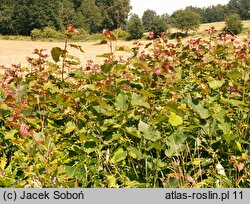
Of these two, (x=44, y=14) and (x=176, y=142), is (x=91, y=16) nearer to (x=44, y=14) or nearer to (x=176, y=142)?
(x=44, y=14)

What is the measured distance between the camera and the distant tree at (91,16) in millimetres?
95419

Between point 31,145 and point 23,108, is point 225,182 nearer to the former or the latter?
point 31,145

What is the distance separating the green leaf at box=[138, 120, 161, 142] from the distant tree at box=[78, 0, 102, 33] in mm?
93540

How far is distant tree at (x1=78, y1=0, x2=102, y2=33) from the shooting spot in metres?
95.4

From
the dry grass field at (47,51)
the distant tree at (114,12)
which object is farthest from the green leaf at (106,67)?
the distant tree at (114,12)

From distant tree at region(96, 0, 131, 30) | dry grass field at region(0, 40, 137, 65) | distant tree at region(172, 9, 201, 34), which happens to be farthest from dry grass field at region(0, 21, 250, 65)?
distant tree at region(96, 0, 131, 30)

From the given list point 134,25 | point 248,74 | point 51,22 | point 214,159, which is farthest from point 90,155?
point 51,22

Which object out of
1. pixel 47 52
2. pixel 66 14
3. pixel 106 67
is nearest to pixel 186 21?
pixel 47 52

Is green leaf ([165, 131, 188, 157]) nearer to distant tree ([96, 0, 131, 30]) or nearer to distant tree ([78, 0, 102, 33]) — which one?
distant tree ([96, 0, 131, 30])

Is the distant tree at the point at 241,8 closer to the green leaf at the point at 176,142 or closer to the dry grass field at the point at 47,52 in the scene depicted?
the dry grass field at the point at 47,52

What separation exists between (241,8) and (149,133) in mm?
128562

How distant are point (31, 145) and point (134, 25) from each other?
6716cm

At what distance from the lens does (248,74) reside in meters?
3.11

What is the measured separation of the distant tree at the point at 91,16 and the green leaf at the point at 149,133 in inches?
3683
